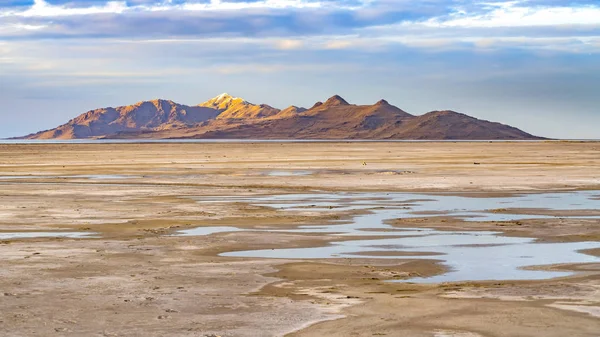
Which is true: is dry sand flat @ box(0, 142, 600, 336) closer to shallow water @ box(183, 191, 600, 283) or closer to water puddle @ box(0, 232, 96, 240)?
water puddle @ box(0, 232, 96, 240)

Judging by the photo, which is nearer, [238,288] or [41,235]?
[238,288]

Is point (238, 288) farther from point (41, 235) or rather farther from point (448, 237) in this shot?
point (41, 235)

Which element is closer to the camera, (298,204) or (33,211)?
(33,211)

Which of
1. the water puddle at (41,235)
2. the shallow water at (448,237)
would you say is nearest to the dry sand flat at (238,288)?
the water puddle at (41,235)

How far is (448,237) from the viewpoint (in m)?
21.5

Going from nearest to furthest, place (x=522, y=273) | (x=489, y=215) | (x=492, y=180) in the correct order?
(x=522, y=273) < (x=489, y=215) < (x=492, y=180)

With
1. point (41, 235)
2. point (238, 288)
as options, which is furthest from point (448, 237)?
point (41, 235)

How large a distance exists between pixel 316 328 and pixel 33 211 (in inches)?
747

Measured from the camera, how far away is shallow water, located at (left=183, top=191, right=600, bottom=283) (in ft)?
55.4

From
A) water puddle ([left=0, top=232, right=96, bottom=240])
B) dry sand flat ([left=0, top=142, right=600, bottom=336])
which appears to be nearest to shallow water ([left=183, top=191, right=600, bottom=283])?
dry sand flat ([left=0, top=142, right=600, bottom=336])

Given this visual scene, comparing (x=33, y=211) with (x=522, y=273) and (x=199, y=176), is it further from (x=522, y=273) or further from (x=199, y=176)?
(x=199, y=176)

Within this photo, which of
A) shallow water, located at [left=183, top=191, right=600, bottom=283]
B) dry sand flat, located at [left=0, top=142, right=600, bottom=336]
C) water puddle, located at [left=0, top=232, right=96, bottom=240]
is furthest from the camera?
water puddle, located at [left=0, top=232, right=96, bottom=240]

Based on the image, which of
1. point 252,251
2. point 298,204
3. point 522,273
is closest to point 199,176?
point 298,204

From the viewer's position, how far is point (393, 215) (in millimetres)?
27156
